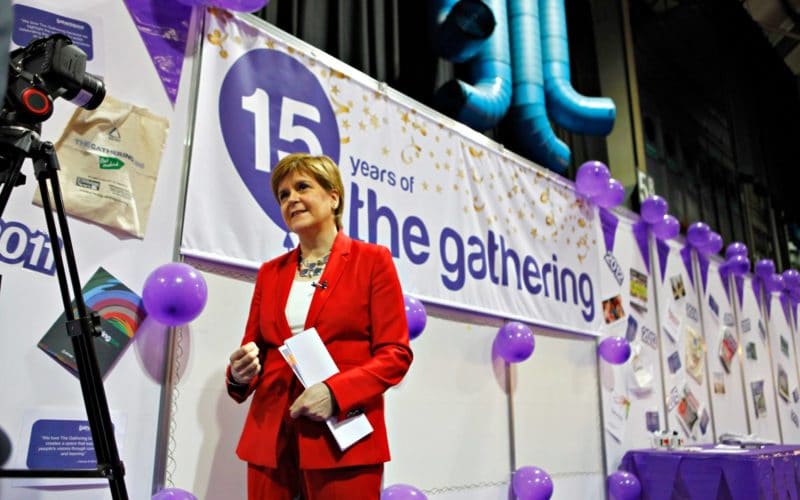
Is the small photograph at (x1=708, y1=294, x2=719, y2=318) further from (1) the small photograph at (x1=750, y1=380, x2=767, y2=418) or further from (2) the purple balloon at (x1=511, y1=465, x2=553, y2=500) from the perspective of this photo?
(2) the purple balloon at (x1=511, y1=465, x2=553, y2=500)

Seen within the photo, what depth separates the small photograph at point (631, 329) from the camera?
391 cm

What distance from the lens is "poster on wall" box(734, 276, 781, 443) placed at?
5.25m

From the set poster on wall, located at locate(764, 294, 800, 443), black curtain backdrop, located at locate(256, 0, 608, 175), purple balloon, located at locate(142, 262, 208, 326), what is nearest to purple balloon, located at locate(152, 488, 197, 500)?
purple balloon, located at locate(142, 262, 208, 326)

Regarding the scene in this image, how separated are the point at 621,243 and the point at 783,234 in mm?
5085

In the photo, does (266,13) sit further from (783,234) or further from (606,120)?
(783,234)

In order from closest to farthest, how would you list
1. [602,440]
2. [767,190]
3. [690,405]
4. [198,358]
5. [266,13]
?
1. [198,358]
2. [266,13]
3. [602,440]
4. [690,405]
5. [767,190]

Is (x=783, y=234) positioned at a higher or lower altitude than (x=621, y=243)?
higher

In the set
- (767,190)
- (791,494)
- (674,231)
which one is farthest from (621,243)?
(767,190)

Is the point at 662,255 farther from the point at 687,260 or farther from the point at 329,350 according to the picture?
the point at 329,350

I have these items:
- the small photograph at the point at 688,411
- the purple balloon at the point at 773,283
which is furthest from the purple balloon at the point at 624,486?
the purple balloon at the point at 773,283

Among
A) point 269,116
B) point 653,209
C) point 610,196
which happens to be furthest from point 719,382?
point 269,116

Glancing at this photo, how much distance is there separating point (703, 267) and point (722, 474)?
97.7 inches

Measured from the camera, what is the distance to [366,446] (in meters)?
1.31

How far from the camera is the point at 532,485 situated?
2654 millimetres
